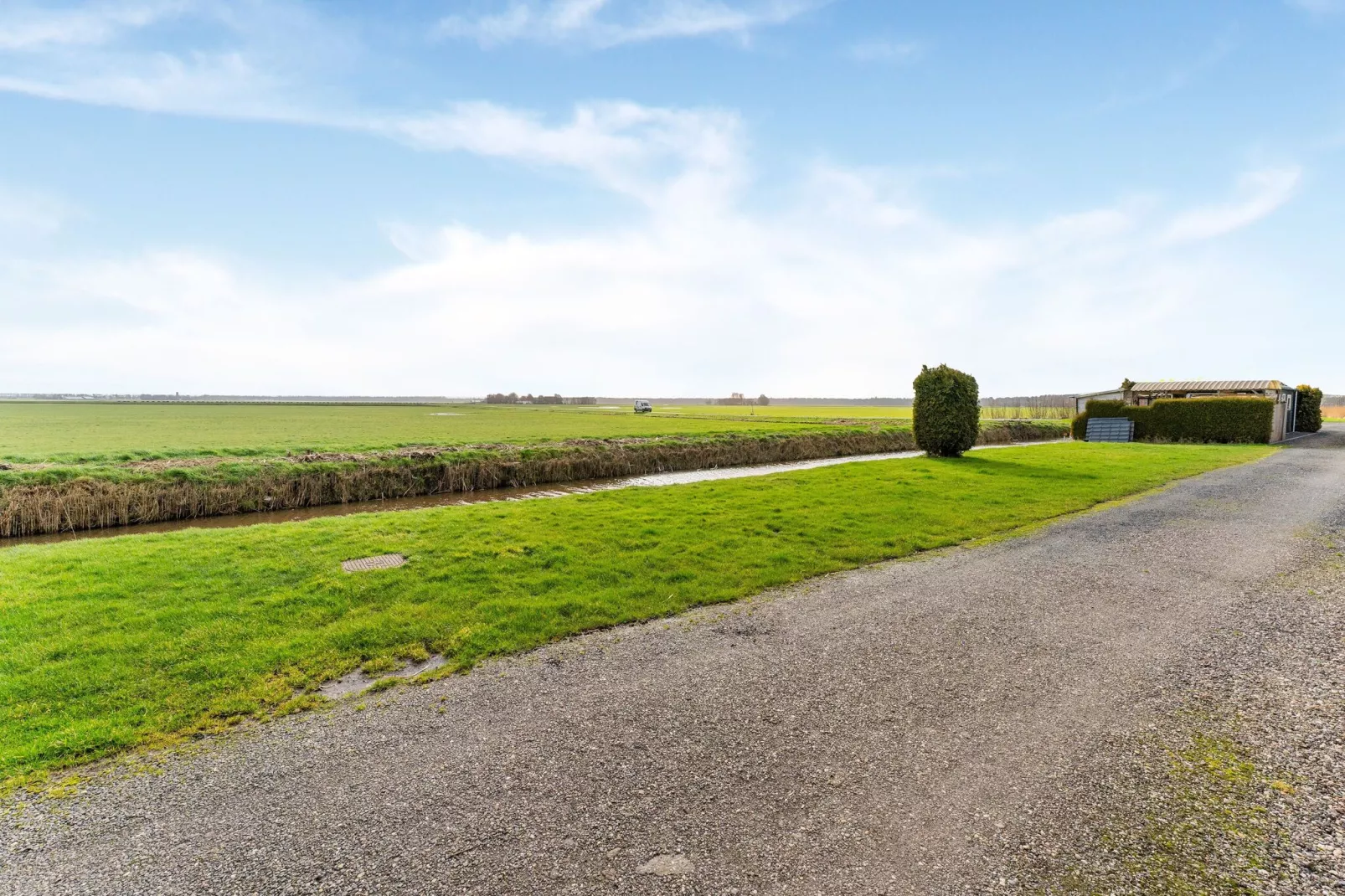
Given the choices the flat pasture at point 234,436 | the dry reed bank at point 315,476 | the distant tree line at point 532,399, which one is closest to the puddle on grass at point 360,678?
the dry reed bank at point 315,476

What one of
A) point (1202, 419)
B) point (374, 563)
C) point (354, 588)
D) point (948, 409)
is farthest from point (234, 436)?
point (1202, 419)

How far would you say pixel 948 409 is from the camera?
2344cm

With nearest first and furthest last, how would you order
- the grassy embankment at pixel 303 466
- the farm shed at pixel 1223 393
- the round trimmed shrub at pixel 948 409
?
the grassy embankment at pixel 303 466
the round trimmed shrub at pixel 948 409
the farm shed at pixel 1223 393

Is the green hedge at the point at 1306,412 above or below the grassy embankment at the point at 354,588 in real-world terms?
above

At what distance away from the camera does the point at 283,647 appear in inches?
249

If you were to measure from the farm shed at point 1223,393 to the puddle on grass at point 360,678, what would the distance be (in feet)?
134

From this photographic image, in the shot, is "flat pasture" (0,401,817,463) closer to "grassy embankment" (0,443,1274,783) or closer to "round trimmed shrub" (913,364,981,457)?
"round trimmed shrub" (913,364,981,457)

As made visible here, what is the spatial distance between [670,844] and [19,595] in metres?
9.45

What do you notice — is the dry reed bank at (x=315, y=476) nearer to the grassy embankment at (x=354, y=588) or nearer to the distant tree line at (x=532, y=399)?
the grassy embankment at (x=354, y=588)

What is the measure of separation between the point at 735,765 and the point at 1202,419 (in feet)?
128

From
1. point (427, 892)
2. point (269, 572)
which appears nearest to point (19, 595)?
point (269, 572)

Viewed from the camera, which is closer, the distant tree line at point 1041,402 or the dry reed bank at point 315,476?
the dry reed bank at point 315,476

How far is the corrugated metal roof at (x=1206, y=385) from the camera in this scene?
3400 centimetres

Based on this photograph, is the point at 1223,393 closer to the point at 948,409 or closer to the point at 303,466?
the point at 948,409
